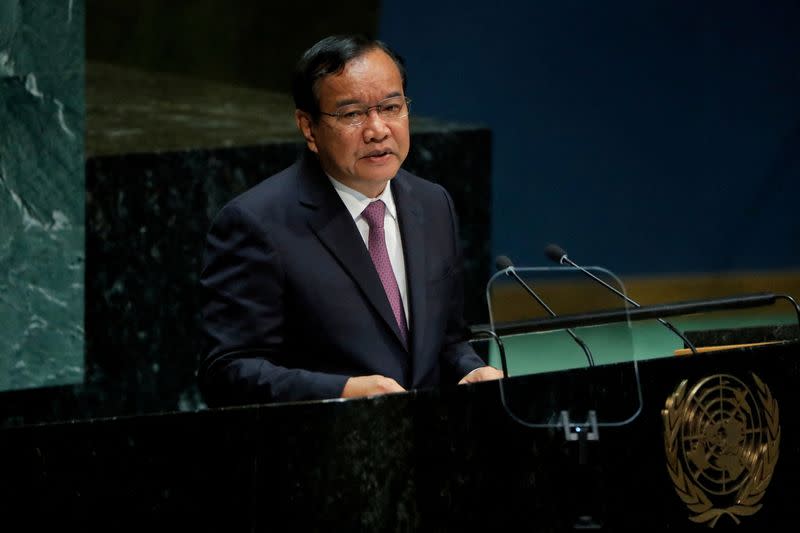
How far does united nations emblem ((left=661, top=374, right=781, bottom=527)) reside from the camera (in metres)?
2.43

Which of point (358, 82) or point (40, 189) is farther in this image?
point (40, 189)

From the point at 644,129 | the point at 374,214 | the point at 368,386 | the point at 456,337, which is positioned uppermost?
the point at 644,129

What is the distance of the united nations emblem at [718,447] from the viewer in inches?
95.6

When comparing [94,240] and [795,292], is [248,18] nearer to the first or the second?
[94,240]

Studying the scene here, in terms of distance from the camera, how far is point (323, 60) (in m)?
2.77

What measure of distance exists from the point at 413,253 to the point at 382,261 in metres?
0.07

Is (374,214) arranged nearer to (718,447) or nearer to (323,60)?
(323,60)

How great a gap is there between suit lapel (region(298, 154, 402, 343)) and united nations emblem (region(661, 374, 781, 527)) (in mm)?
594

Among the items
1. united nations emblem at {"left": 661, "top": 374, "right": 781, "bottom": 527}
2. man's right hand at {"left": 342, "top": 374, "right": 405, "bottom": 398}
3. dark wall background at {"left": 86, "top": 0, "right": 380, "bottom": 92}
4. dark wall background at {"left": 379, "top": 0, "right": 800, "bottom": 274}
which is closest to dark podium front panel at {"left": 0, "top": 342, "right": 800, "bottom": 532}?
united nations emblem at {"left": 661, "top": 374, "right": 781, "bottom": 527}

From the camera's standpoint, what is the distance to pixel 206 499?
220cm

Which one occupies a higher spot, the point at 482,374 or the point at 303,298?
the point at 303,298

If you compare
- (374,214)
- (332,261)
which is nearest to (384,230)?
(374,214)

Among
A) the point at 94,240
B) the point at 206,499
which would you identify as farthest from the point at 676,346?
the point at 94,240

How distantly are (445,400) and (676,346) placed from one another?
3.07 ft
